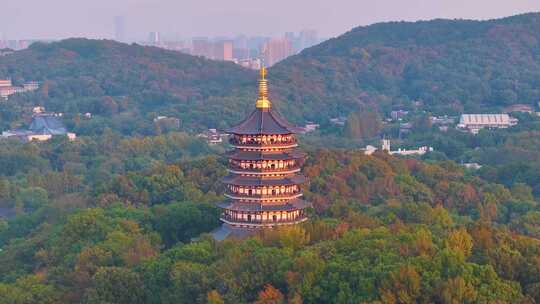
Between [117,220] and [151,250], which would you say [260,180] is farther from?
[117,220]

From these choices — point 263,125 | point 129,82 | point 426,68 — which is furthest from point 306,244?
point 129,82

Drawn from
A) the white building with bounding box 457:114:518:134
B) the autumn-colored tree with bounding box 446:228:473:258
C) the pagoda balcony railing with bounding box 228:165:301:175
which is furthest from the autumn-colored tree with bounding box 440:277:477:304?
the white building with bounding box 457:114:518:134

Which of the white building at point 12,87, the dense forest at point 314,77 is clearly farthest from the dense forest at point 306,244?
the white building at point 12,87

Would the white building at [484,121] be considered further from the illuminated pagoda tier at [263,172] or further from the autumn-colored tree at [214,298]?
the autumn-colored tree at [214,298]

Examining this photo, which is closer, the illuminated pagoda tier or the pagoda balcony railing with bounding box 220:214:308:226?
the illuminated pagoda tier

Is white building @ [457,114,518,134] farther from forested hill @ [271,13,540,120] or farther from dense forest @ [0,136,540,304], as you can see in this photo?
dense forest @ [0,136,540,304]

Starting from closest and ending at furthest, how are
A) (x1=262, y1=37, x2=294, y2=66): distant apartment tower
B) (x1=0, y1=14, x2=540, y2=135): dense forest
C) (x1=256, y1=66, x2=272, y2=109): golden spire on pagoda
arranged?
(x1=256, y1=66, x2=272, y2=109): golden spire on pagoda, (x1=0, y1=14, x2=540, y2=135): dense forest, (x1=262, y1=37, x2=294, y2=66): distant apartment tower
